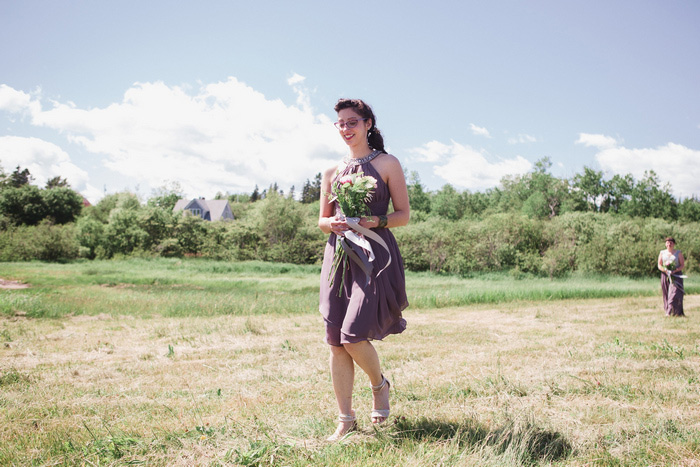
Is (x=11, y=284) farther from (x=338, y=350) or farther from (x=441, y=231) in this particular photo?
(x=441, y=231)

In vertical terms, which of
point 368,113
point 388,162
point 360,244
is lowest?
point 360,244

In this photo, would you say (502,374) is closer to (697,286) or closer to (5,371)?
(5,371)

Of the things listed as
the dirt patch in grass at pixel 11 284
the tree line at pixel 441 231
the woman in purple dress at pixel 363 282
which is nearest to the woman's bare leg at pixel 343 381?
the woman in purple dress at pixel 363 282

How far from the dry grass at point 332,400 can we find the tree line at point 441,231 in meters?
27.3


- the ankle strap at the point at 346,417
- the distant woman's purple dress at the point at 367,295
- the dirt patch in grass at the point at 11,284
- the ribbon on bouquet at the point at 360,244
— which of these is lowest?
the dirt patch in grass at the point at 11,284

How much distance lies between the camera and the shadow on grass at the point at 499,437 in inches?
118

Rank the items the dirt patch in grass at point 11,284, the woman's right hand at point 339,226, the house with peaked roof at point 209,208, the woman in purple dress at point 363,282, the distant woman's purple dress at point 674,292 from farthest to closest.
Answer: the house with peaked roof at point 209,208
the dirt patch in grass at point 11,284
the distant woman's purple dress at point 674,292
the woman's right hand at point 339,226
the woman in purple dress at point 363,282

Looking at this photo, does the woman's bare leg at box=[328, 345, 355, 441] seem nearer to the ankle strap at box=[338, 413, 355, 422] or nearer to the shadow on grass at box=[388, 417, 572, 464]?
the ankle strap at box=[338, 413, 355, 422]

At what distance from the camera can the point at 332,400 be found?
14.0ft

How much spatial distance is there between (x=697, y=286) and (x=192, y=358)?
25168 millimetres

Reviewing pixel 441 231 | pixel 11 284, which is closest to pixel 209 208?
pixel 441 231

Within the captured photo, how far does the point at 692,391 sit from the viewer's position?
440 cm

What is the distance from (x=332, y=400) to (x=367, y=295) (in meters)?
1.49

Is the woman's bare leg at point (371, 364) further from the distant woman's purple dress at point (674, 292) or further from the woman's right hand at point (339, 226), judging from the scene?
the distant woman's purple dress at point (674, 292)
